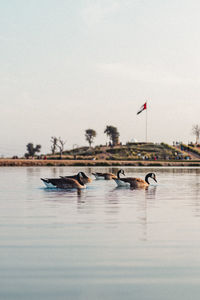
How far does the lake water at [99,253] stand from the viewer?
10.7 m

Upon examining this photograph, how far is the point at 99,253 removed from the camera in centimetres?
1430

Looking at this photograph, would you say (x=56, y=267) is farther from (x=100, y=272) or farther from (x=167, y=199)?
(x=167, y=199)

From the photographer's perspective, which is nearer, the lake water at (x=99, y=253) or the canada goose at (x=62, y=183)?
the lake water at (x=99, y=253)

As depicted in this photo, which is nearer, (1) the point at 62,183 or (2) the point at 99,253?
(2) the point at 99,253

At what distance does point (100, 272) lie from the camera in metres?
12.2

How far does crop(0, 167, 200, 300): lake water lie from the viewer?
10734 mm

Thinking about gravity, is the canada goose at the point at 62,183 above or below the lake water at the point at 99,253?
above

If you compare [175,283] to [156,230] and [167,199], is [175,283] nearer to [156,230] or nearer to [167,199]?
[156,230]

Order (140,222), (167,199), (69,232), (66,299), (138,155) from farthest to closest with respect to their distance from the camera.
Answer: (138,155) → (167,199) → (140,222) → (69,232) → (66,299)

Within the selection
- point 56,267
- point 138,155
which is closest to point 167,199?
point 56,267

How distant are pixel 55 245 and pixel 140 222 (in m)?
6.37

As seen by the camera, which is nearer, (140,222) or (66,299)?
(66,299)

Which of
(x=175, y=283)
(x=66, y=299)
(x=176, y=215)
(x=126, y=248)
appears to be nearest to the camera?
(x=66, y=299)

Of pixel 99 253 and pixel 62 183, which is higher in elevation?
pixel 62 183
